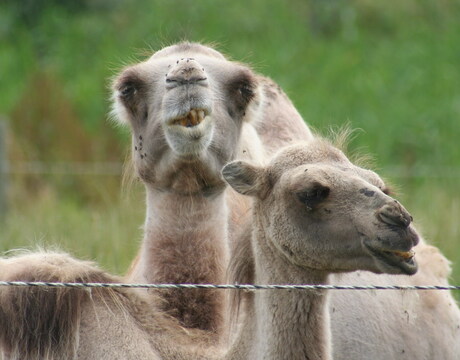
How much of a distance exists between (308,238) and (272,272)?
25 cm

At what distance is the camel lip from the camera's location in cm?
454

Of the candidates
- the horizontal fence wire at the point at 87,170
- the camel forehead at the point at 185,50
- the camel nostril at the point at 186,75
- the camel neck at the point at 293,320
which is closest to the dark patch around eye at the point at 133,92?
the camel forehead at the point at 185,50

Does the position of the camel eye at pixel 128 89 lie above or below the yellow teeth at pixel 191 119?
above

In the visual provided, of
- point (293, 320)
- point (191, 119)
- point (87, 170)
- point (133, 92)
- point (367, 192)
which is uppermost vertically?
point (87, 170)

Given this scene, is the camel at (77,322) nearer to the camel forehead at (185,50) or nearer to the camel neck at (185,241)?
the camel neck at (185,241)

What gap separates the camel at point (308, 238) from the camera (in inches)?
179

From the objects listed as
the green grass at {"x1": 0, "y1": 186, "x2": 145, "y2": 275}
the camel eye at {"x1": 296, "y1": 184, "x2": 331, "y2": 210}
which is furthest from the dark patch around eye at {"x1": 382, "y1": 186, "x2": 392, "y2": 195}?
the green grass at {"x1": 0, "y1": 186, "x2": 145, "y2": 275}

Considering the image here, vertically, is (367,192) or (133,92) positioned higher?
(133,92)

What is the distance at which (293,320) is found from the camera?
477 cm

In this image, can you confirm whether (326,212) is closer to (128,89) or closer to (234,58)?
(128,89)

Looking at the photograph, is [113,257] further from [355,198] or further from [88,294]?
[355,198]

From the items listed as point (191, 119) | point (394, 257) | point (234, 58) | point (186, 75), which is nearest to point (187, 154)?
point (191, 119)

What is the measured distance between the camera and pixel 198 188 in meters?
5.83

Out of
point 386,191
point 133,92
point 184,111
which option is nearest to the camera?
point 386,191
